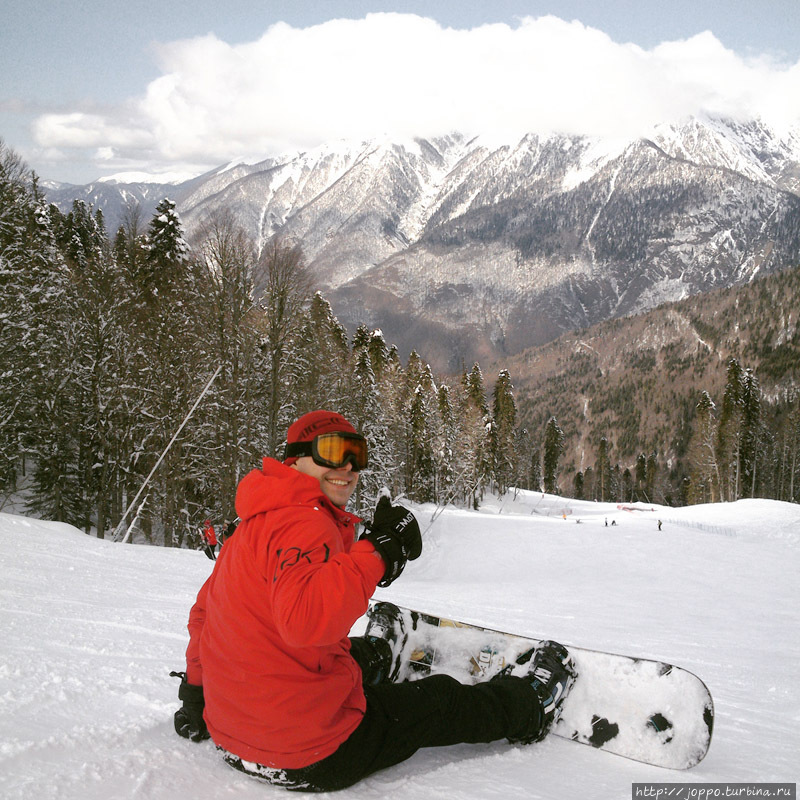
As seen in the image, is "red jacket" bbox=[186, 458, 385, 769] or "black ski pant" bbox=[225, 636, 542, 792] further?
"black ski pant" bbox=[225, 636, 542, 792]

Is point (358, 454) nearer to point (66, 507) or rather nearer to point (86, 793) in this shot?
point (86, 793)

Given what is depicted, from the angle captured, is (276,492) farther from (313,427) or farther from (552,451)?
(552,451)

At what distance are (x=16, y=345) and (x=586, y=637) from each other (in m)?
16.5

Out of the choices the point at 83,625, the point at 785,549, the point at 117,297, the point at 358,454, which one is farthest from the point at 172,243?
the point at 785,549

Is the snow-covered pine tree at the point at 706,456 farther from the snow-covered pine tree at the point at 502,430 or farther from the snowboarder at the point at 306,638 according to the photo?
the snowboarder at the point at 306,638

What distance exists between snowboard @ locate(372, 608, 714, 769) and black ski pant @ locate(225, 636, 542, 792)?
368 mm

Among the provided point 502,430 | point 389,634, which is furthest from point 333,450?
point 502,430

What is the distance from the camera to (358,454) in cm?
253

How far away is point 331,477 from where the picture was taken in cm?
247

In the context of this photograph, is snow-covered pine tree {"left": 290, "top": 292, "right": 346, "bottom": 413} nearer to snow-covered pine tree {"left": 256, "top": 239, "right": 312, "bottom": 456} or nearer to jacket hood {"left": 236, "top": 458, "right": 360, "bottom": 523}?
snow-covered pine tree {"left": 256, "top": 239, "right": 312, "bottom": 456}

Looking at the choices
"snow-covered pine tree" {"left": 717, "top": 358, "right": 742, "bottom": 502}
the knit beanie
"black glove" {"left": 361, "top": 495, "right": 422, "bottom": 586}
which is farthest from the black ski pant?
"snow-covered pine tree" {"left": 717, "top": 358, "right": 742, "bottom": 502}

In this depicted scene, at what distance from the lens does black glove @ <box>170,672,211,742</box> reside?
2648 millimetres

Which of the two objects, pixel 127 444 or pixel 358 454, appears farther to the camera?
pixel 127 444

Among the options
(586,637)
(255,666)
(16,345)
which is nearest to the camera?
(255,666)
